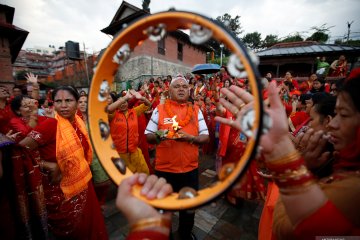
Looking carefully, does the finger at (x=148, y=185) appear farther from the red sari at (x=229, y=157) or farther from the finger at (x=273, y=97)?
the red sari at (x=229, y=157)

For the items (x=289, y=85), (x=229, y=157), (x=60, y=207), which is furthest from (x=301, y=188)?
(x=289, y=85)

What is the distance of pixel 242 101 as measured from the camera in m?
1.24

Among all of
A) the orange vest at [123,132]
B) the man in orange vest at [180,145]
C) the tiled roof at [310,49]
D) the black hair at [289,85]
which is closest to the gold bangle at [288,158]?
the man in orange vest at [180,145]

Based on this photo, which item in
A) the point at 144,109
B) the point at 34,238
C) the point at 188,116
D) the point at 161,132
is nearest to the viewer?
the point at 34,238

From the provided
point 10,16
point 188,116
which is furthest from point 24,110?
point 10,16

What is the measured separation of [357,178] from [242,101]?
0.70 m

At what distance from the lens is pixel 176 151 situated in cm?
279

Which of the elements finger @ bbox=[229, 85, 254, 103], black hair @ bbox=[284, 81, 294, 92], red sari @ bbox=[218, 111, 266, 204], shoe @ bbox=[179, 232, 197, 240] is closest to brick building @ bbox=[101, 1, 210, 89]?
black hair @ bbox=[284, 81, 294, 92]

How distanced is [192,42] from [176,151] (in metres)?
2.00

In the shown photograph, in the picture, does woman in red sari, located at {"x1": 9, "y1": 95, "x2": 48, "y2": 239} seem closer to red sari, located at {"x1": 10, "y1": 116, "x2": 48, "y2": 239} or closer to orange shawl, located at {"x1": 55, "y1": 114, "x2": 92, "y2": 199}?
red sari, located at {"x1": 10, "y1": 116, "x2": 48, "y2": 239}

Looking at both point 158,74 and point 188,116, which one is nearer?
point 188,116

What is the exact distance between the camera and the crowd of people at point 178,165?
878 millimetres

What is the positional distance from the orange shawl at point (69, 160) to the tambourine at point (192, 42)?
1.77 meters

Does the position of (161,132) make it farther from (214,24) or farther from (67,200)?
(214,24)
